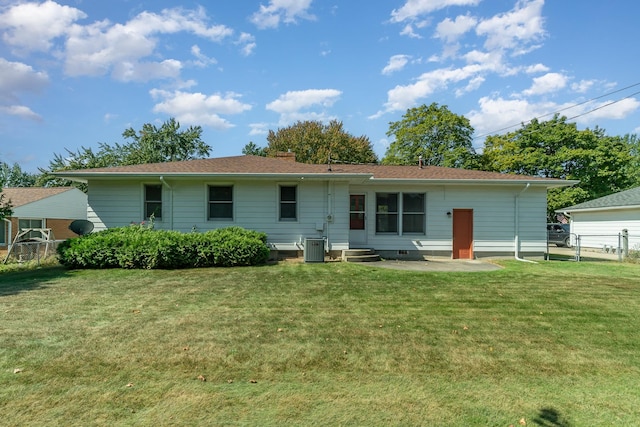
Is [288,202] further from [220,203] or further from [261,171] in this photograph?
[220,203]

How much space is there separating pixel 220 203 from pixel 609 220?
20.8 metres

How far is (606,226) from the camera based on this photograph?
20.7m

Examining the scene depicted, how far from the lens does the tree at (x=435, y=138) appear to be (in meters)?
34.3

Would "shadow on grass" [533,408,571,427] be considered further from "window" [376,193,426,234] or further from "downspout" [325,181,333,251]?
"window" [376,193,426,234]

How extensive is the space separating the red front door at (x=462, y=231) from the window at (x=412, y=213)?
1244 millimetres

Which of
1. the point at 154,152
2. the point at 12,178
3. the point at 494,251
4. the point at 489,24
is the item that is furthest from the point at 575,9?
the point at 12,178

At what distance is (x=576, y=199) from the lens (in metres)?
28.4

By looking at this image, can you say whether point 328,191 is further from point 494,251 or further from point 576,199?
point 576,199

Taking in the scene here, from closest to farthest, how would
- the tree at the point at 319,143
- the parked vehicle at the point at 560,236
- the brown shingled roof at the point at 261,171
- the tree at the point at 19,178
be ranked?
the brown shingled roof at the point at 261,171, the parked vehicle at the point at 560,236, the tree at the point at 319,143, the tree at the point at 19,178

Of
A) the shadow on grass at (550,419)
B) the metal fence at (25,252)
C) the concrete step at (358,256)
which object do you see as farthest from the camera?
the concrete step at (358,256)

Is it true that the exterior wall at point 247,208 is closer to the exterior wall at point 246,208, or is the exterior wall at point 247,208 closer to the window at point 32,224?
the exterior wall at point 246,208

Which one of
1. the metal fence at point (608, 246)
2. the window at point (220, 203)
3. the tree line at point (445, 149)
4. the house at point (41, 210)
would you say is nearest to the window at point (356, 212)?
the window at point (220, 203)

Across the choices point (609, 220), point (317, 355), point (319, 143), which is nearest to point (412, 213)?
point (317, 355)

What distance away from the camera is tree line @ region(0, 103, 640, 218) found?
2891 centimetres
